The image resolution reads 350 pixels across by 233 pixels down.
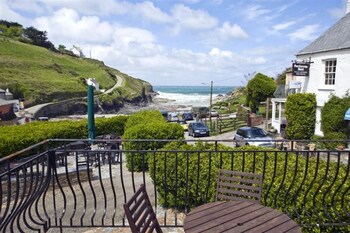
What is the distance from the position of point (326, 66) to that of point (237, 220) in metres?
17.4

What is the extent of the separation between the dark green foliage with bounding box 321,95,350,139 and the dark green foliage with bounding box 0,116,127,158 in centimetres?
1306

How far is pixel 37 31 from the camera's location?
99.6m

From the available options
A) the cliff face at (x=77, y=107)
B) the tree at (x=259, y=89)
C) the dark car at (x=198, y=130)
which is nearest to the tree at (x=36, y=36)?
the cliff face at (x=77, y=107)

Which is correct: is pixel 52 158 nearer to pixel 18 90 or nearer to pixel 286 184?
pixel 286 184

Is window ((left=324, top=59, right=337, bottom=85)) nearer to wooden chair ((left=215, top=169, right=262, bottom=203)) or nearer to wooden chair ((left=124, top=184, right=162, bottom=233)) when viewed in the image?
wooden chair ((left=215, top=169, right=262, bottom=203))

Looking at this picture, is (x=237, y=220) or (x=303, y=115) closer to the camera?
(x=237, y=220)

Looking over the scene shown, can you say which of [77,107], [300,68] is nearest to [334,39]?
[300,68]

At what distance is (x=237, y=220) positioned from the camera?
9.17ft

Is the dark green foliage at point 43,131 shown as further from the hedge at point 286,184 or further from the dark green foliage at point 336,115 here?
the dark green foliage at point 336,115

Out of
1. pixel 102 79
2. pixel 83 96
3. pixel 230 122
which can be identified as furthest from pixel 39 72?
pixel 230 122

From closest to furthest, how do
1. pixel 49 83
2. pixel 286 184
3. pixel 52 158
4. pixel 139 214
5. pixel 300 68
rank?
pixel 139 214 < pixel 52 158 < pixel 286 184 < pixel 300 68 < pixel 49 83

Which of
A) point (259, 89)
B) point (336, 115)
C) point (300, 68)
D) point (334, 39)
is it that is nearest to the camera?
point (336, 115)

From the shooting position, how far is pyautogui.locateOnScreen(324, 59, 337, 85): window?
660 inches

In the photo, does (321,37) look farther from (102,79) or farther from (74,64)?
(74,64)
